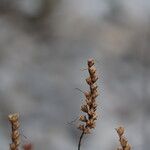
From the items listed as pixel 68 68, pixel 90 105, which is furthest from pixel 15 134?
pixel 68 68

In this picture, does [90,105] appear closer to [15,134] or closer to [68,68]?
[15,134]

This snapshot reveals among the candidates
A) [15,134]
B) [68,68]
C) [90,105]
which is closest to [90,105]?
[90,105]

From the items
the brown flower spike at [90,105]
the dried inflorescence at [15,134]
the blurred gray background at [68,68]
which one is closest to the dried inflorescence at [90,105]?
the brown flower spike at [90,105]

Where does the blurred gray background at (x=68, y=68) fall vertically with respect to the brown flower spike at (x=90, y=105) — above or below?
above

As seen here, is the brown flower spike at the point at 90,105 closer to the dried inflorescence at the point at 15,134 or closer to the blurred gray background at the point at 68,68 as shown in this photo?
the dried inflorescence at the point at 15,134

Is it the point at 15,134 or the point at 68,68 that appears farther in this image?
the point at 68,68

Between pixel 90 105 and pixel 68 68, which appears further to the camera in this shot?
pixel 68 68

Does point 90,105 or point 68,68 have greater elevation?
point 68,68

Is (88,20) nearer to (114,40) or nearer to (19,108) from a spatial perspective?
(114,40)

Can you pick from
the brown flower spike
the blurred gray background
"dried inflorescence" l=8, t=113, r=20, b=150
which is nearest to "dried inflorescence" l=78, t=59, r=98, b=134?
the brown flower spike
